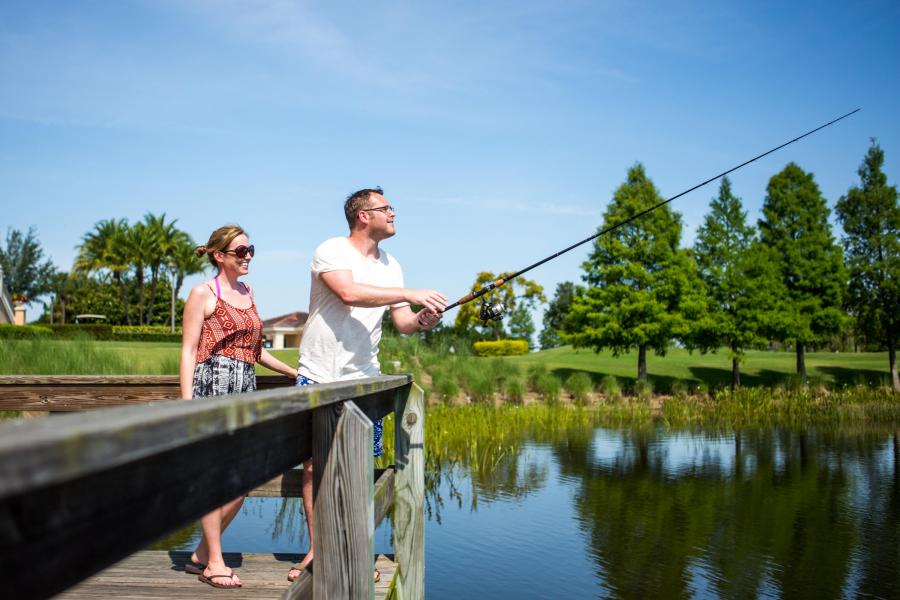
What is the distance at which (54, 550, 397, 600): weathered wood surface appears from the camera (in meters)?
2.88

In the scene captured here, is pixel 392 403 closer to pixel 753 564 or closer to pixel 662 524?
pixel 753 564

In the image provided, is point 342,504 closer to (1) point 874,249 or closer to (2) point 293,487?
(2) point 293,487

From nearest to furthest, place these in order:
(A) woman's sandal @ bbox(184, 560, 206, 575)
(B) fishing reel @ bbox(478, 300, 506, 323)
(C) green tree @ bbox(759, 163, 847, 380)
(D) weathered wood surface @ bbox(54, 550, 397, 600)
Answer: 1. (D) weathered wood surface @ bbox(54, 550, 397, 600)
2. (A) woman's sandal @ bbox(184, 560, 206, 575)
3. (B) fishing reel @ bbox(478, 300, 506, 323)
4. (C) green tree @ bbox(759, 163, 847, 380)

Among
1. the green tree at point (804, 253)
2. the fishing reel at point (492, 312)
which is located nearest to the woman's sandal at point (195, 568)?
the fishing reel at point (492, 312)

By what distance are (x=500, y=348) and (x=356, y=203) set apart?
3963 centimetres

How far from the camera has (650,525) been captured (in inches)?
325

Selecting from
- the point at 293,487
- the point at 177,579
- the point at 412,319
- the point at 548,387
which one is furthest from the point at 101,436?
the point at 548,387

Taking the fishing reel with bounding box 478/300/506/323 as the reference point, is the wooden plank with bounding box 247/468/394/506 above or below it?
below

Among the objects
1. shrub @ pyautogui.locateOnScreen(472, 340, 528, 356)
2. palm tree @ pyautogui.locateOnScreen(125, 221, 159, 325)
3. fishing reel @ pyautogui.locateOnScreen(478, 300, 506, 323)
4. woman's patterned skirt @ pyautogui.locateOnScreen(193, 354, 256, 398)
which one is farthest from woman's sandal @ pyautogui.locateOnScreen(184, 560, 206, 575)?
palm tree @ pyautogui.locateOnScreen(125, 221, 159, 325)

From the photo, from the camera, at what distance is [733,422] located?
16.9 meters

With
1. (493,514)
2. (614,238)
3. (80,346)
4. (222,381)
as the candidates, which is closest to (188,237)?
(614,238)

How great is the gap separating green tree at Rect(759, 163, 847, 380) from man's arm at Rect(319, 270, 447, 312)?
85.0 feet

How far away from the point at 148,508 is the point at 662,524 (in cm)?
799

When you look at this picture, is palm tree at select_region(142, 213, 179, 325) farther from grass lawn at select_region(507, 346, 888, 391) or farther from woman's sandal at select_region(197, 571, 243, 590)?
woman's sandal at select_region(197, 571, 243, 590)
